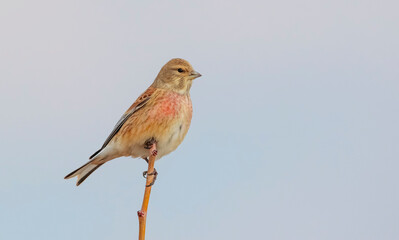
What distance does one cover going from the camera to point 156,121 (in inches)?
246

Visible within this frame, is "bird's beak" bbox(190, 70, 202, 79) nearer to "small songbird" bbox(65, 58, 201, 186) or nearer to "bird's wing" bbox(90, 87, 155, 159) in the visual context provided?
"small songbird" bbox(65, 58, 201, 186)

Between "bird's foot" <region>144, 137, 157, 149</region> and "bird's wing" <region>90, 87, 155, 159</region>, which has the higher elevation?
"bird's wing" <region>90, 87, 155, 159</region>

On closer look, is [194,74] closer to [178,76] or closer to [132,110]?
[178,76]

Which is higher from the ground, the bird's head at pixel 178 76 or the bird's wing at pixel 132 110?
the bird's head at pixel 178 76

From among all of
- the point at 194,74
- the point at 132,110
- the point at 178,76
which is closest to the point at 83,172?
the point at 132,110

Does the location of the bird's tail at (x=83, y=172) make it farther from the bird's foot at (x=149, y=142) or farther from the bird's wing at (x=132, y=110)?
the bird's foot at (x=149, y=142)

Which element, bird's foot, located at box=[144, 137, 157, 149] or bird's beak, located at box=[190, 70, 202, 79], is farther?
bird's beak, located at box=[190, 70, 202, 79]

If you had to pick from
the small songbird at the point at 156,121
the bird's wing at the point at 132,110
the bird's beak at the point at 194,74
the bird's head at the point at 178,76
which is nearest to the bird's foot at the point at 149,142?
the small songbird at the point at 156,121

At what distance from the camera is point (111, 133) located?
668cm

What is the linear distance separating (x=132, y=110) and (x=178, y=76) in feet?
2.08

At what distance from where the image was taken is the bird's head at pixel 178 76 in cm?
657

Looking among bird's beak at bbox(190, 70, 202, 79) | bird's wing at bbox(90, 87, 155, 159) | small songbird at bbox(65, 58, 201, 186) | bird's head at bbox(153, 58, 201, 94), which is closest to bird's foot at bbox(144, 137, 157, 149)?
small songbird at bbox(65, 58, 201, 186)

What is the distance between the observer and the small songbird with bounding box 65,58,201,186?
6.23 metres

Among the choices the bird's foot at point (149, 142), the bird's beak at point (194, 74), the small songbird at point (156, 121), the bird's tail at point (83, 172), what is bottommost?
the bird's tail at point (83, 172)
